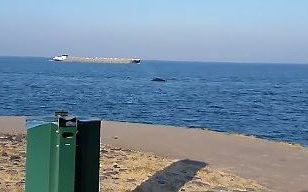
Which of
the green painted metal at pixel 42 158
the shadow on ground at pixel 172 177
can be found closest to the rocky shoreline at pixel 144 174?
the shadow on ground at pixel 172 177

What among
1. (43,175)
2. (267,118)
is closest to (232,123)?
(267,118)

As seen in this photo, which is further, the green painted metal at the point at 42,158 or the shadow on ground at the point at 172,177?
the shadow on ground at the point at 172,177

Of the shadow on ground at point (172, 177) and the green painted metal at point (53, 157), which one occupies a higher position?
the green painted metal at point (53, 157)

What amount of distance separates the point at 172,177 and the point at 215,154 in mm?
3630

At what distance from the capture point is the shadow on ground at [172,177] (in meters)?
8.14

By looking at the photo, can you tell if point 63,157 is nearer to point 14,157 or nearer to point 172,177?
point 172,177

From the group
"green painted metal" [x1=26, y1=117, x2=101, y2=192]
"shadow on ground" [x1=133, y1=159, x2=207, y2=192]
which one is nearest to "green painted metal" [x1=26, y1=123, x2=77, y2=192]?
"green painted metal" [x1=26, y1=117, x2=101, y2=192]

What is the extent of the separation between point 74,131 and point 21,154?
5820 millimetres

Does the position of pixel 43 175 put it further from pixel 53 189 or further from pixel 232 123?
pixel 232 123

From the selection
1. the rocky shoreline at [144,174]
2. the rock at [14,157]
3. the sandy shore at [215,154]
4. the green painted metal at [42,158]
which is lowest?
the sandy shore at [215,154]

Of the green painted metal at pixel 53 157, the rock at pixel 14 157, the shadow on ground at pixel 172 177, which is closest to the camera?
the green painted metal at pixel 53 157

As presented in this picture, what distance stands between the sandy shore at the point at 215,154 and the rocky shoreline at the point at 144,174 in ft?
0.12

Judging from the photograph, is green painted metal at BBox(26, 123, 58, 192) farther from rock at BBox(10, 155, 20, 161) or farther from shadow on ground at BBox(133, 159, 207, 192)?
rock at BBox(10, 155, 20, 161)

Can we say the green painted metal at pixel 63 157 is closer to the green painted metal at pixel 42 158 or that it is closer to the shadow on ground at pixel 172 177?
the green painted metal at pixel 42 158
